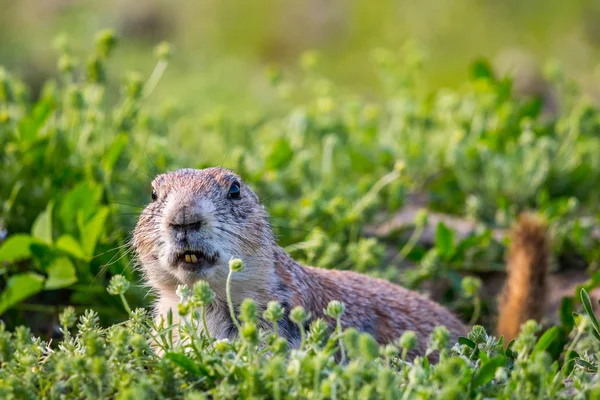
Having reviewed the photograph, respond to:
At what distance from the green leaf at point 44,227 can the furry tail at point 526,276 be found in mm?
2315

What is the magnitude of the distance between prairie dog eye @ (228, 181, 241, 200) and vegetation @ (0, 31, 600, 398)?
50cm

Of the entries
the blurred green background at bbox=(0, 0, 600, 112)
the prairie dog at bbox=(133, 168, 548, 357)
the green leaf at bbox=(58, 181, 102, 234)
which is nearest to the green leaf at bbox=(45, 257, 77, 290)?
the green leaf at bbox=(58, 181, 102, 234)

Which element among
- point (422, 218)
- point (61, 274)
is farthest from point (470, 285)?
point (61, 274)

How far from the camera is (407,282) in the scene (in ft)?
16.5

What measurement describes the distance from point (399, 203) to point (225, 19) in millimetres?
9391

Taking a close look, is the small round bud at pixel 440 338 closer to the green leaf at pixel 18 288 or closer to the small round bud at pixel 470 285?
the small round bud at pixel 470 285

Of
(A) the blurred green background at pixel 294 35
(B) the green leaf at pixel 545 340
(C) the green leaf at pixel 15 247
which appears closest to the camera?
(B) the green leaf at pixel 545 340

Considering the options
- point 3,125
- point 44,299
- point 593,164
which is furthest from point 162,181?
point 593,164

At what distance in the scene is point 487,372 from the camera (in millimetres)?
2801

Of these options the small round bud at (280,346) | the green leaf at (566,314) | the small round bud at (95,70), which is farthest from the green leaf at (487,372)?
the small round bud at (95,70)

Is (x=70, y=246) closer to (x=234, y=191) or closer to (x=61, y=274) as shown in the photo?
(x=61, y=274)

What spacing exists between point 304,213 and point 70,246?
4.26 ft

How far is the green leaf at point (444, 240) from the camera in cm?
495

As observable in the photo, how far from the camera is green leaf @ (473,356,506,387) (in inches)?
110
